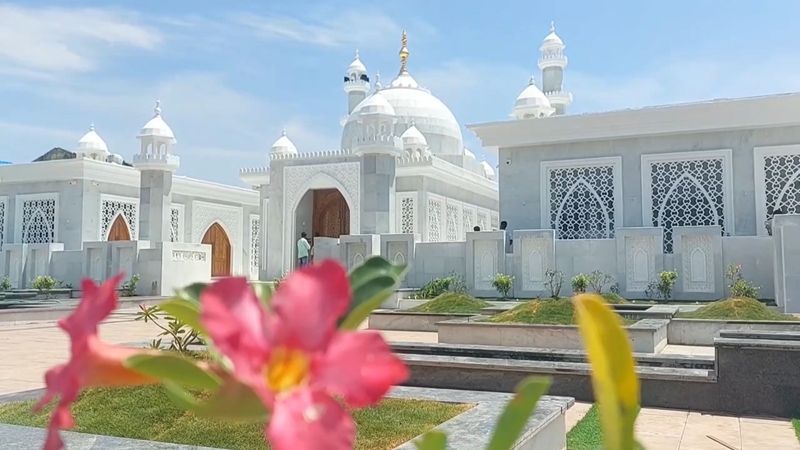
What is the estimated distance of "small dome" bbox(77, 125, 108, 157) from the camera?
18.2 meters

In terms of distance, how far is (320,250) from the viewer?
12.8 m

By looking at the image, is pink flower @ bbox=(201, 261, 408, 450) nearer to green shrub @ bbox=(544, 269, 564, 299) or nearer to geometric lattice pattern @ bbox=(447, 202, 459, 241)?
green shrub @ bbox=(544, 269, 564, 299)

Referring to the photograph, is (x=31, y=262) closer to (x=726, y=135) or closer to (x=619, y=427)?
(x=726, y=135)

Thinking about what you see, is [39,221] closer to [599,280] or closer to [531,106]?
[531,106]

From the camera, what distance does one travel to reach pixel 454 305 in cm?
872

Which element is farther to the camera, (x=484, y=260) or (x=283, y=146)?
(x=283, y=146)

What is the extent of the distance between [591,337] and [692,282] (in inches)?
415

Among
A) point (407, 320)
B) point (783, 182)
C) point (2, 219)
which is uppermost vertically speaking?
point (783, 182)

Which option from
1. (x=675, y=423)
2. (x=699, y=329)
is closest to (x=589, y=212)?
(x=699, y=329)

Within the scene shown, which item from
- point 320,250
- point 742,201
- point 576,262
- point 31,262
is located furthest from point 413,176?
point 31,262

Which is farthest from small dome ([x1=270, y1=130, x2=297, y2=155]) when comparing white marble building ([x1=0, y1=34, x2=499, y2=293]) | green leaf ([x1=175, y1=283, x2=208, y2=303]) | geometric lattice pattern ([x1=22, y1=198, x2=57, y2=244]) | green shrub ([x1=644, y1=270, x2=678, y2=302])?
green leaf ([x1=175, y1=283, x2=208, y2=303])

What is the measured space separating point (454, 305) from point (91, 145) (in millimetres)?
13825

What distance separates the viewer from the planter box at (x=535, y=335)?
223 inches

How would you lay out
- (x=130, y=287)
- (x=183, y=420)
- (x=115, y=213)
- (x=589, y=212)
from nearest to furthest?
1. (x=183, y=420)
2. (x=589, y=212)
3. (x=130, y=287)
4. (x=115, y=213)
